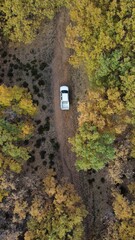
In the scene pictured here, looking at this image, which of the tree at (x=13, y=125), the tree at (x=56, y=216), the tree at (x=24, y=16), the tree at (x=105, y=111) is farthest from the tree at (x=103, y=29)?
the tree at (x=56, y=216)

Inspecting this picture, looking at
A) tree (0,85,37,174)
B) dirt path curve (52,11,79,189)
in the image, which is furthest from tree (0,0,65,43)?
tree (0,85,37,174)

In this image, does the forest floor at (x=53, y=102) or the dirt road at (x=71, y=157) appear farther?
the forest floor at (x=53, y=102)

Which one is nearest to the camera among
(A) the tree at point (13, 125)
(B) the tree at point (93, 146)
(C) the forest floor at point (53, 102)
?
(B) the tree at point (93, 146)

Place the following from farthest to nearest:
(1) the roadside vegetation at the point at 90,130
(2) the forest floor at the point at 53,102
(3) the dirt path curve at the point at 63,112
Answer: (3) the dirt path curve at the point at 63,112, (2) the forest floor at the point at 53,102, (1) the roadside vegetation at the point at 90,130

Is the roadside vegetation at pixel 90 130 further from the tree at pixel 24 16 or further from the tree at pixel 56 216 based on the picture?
the tree at pixel 24 16

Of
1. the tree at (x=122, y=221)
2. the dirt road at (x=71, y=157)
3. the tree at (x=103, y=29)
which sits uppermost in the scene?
the tree at (x=103, y=29)

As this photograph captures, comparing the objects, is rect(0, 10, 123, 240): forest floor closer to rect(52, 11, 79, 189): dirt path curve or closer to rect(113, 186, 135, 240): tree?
rect(52, 11, 79, 189): dirt path curve

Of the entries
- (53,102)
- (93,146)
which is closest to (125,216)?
(93,146)

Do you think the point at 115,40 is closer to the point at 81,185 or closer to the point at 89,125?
the point at 89,125

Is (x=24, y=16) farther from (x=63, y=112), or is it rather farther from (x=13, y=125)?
(x=13, y=125)
